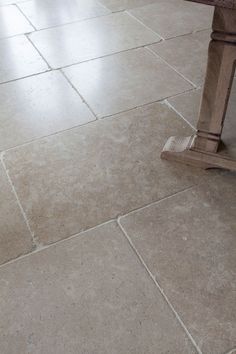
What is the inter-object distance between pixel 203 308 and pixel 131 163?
0.70 meters

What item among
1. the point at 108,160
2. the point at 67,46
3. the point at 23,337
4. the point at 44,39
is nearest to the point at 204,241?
the point at 108,160

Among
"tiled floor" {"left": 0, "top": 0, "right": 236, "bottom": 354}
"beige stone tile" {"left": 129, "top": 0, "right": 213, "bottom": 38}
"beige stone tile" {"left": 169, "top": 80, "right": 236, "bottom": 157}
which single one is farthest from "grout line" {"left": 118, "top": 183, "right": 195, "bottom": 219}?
"beige stone tile" {"left": 129, "top": 0, "right": 213, "bottom": 38}

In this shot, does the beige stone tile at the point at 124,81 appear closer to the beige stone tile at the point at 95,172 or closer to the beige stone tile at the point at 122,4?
the beige stone tile at the point at 95,172

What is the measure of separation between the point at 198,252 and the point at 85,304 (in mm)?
431

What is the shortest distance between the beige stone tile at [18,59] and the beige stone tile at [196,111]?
0.88 m

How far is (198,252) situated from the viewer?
4.20 ft

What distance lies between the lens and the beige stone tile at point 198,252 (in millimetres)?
1105

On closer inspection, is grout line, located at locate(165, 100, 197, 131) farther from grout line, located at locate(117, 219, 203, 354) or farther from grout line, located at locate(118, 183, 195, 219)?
grout line, located at locate(117, 219, 203, 354)

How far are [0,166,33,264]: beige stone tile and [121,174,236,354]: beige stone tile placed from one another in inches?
14.9

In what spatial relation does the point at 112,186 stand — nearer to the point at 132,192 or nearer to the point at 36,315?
the point at 132,192

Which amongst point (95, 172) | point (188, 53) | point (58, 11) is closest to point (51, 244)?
point (95, 172)

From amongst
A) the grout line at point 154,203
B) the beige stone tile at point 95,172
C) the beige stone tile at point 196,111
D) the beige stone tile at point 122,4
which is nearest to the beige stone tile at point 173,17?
the beige stone tile at point 122,4

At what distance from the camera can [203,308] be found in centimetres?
114

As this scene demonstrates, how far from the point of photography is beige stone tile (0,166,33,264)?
131 cm
